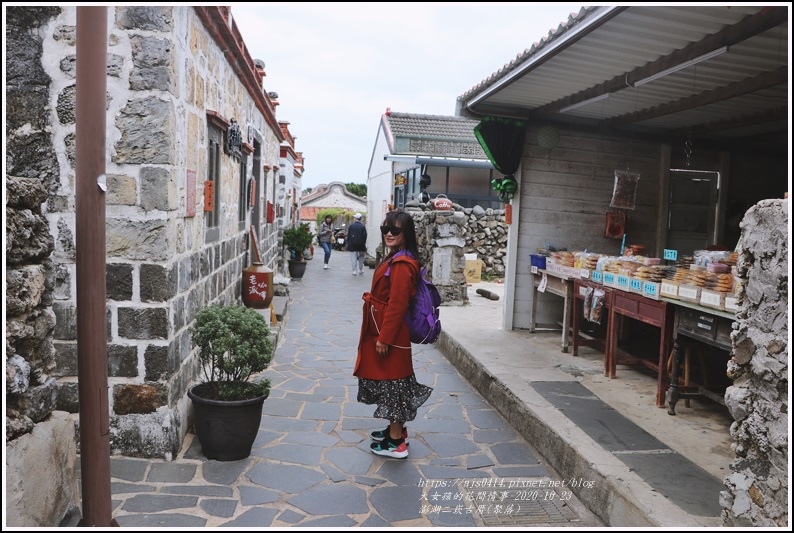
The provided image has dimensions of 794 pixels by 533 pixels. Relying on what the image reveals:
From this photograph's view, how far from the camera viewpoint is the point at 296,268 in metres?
16.5

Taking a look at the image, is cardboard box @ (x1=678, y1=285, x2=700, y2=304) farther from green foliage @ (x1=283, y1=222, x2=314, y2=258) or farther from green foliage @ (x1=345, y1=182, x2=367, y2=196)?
green foliage @ (x1=345, y1=182, x2=367, y2=196)

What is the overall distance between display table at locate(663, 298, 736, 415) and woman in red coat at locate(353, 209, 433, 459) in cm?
212

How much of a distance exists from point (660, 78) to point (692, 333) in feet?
9.05

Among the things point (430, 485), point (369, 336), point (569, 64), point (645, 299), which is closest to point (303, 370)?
point (369, 336)

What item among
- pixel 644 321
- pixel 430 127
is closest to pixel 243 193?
pixel 644 321

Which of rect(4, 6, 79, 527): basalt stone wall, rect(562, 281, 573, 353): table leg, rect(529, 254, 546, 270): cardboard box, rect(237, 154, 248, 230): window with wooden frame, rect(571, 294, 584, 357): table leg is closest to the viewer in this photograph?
rect(4, 6, 79, 527): basalt stone wall

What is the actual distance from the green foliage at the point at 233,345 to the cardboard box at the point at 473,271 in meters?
11.4

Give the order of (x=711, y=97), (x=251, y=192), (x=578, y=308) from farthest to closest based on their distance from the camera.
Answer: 1. (x=251, y=192)
2. (x=578, y=308)
3. (x=711, y=97)

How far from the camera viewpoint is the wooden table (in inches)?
211

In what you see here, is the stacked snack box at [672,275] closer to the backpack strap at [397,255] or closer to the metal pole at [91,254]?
the backpack strap at [397,255]

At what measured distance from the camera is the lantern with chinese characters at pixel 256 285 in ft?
26.2

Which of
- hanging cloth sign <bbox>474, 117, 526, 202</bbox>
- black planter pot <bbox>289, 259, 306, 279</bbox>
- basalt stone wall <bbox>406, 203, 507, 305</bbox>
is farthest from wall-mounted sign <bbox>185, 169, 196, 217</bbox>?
black planter pot <bbox>289, 259, 306, 279</bbox>

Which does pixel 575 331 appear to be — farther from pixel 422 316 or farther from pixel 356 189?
pixel 356 189

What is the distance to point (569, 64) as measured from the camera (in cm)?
609
